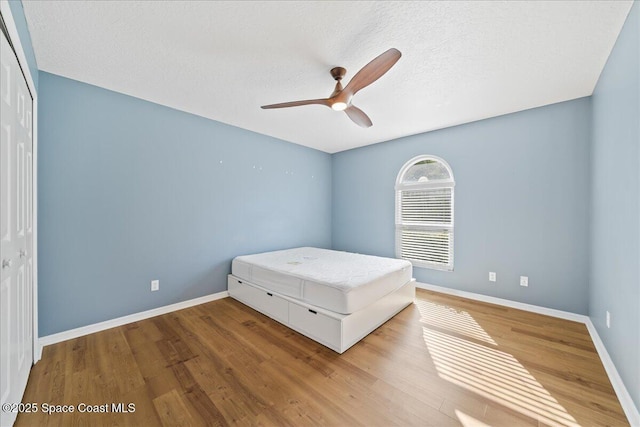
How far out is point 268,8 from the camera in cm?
158

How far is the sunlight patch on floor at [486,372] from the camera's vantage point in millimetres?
1521

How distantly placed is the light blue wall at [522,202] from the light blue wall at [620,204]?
0.41 metres

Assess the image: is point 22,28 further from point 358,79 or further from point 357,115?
point 357,115

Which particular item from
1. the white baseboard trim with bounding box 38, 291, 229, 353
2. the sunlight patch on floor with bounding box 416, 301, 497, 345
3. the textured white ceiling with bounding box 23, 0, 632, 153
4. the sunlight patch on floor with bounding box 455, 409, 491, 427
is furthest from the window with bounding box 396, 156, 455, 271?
the white baseboard trim with bounding box 38, 291, 229, 353

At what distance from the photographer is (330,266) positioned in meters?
3.05

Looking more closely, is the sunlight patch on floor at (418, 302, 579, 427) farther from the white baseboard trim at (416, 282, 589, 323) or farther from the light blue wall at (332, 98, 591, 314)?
the light blue wall at (332, 98, 591, 314)

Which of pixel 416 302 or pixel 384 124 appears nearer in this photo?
pixel 416 302

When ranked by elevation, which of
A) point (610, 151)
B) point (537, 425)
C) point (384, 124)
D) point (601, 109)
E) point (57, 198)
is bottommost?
point (537, 425)

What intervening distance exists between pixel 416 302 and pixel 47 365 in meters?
3.71

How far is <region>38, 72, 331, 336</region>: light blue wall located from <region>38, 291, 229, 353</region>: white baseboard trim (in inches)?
2.2

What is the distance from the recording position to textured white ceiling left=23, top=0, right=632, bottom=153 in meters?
1.60

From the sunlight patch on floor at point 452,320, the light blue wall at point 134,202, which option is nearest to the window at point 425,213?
the sunlight patch on floor at point 452,320

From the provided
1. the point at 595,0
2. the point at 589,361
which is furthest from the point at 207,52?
the point at 589,361

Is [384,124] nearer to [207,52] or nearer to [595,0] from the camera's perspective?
[595,0]
